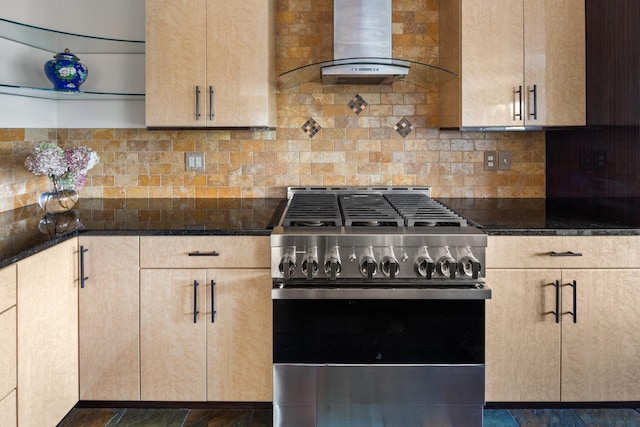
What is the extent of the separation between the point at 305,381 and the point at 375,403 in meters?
0.29

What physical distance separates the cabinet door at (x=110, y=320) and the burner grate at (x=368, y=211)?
36.1 inches

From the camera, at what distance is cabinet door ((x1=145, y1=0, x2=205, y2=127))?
2602mm

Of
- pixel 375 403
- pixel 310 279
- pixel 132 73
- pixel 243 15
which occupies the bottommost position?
pixel 375 403

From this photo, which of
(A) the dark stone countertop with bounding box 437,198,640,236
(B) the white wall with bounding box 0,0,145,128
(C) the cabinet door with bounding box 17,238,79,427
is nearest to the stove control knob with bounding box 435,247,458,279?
(A) the dark stone countertop with bounding box 437,198,640,236

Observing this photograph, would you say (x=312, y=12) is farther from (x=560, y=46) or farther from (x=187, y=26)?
(x=560, y=46)

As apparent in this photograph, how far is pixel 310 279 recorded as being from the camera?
2.08 metres

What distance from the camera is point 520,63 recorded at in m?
2.60

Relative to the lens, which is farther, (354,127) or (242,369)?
(354,127)

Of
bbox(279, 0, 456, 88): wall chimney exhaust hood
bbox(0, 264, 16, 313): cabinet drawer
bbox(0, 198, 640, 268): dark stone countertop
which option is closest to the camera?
bbox(0, 264, 16, 313): cabinet drawer

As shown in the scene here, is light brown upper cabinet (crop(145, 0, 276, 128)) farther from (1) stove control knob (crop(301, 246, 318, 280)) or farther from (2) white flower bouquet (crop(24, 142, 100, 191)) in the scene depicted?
(1) stove control knob (crop(301, 246, 318, 280))

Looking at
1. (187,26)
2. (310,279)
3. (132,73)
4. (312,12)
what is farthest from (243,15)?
(310,279)

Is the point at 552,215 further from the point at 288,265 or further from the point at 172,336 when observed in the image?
the point at 172,336

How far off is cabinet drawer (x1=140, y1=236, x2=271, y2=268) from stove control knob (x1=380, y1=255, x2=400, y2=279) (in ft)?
1.61

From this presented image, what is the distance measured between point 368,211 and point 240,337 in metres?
0.79
